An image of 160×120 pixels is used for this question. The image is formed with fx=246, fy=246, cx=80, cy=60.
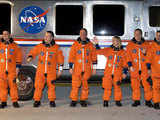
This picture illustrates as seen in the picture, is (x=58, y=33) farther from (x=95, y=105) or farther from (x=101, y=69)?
(x=95, y=105)

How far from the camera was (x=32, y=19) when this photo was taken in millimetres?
6801

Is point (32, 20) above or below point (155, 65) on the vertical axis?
above

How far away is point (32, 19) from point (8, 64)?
153 cm

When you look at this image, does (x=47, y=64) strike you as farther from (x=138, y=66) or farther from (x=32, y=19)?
(x=138, y=66)

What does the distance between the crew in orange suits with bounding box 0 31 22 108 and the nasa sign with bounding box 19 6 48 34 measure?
0.88 meters

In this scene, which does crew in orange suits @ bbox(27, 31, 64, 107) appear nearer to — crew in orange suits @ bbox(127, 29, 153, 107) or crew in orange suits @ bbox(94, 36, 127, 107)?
crew in orange suits @ bbox(94, 36, 127, 107)

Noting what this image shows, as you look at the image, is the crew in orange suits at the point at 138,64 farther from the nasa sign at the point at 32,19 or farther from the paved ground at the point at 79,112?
the nasa sign at the point at 32,19

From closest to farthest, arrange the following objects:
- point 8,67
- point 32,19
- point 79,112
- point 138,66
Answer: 1. point 79,112
2. point 8,67
3. point 138,66
4. point 32,19

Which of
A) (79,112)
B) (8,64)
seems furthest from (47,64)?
(79,112)

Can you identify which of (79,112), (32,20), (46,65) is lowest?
(79,112)

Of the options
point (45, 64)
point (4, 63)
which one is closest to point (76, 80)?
point (45, 64)

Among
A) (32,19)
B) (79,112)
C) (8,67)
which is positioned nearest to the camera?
(79,112)

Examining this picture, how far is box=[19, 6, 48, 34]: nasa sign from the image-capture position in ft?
22.3

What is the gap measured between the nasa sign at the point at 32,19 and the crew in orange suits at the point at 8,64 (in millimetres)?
876
